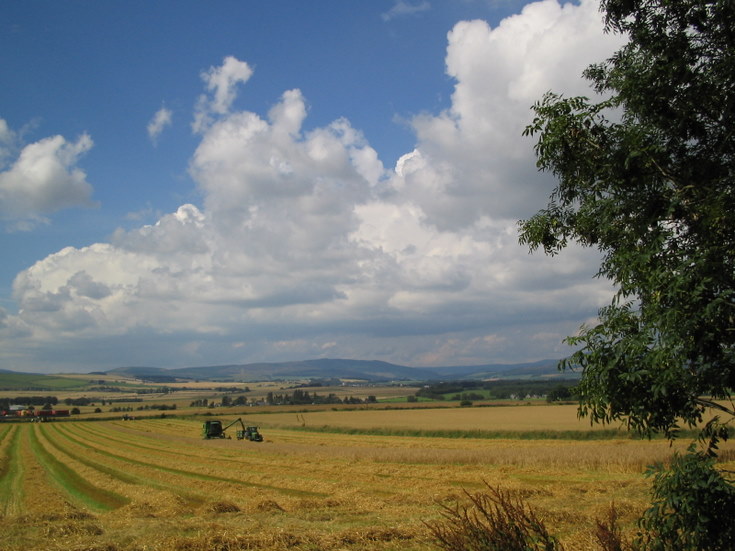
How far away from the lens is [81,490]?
21.2m

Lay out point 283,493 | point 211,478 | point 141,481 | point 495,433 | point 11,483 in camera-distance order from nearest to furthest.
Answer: point 283,493
point 141,481
point 11,483
point 211,478
point 495,433

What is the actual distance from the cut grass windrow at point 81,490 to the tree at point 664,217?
1750 cm

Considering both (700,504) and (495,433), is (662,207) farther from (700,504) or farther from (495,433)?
(495,433)

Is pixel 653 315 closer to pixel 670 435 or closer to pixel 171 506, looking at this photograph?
pixel 670 435

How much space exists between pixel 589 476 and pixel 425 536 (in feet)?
45.0

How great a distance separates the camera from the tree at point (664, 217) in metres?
5.85

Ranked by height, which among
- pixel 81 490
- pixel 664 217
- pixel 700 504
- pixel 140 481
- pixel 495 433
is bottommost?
pixel 495 433

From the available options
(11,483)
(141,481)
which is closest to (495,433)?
(141,481)

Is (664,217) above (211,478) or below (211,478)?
above

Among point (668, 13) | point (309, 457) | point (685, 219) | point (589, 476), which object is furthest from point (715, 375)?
point (309, 457)

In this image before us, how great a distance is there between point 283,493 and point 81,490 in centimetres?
915

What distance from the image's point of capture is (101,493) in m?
20.4

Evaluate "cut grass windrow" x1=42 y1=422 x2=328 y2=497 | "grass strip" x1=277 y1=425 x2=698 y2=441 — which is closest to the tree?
"cut grass windrow" x1=42 y1=422 x2=328 y2=497

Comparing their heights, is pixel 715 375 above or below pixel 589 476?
above
